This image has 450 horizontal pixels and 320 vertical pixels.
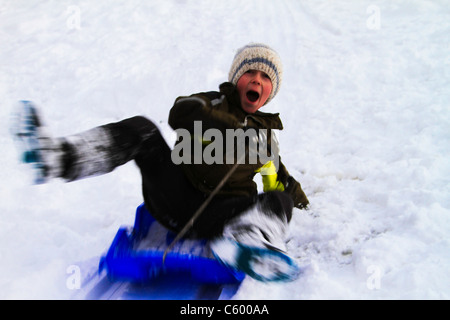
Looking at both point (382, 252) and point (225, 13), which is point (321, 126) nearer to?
point (382, 252)

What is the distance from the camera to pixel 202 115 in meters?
1.37

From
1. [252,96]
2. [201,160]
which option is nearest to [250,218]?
[201,160]

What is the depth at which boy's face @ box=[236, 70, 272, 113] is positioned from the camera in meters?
1.66

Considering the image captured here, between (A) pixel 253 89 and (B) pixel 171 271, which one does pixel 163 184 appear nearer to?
(B) pixel 171 271

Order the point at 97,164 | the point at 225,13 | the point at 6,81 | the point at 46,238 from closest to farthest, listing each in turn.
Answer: the point at 97,164, the point at 46,238, the point at 6,81, the point at 225,13

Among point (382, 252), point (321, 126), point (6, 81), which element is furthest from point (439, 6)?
point (6, 81)

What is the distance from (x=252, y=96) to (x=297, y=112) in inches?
66.8

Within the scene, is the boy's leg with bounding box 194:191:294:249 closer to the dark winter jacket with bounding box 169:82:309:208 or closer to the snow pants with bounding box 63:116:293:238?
the snow pants with bounding box 63:116:293:238

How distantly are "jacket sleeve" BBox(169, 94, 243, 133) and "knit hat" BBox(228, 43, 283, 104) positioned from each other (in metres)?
A: 0.44

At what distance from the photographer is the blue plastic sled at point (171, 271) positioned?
142 centimetres

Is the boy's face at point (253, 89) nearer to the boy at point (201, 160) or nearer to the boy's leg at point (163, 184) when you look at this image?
the boy at point (201, 160)

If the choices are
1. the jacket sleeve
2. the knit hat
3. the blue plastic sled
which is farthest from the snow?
the knit hat
